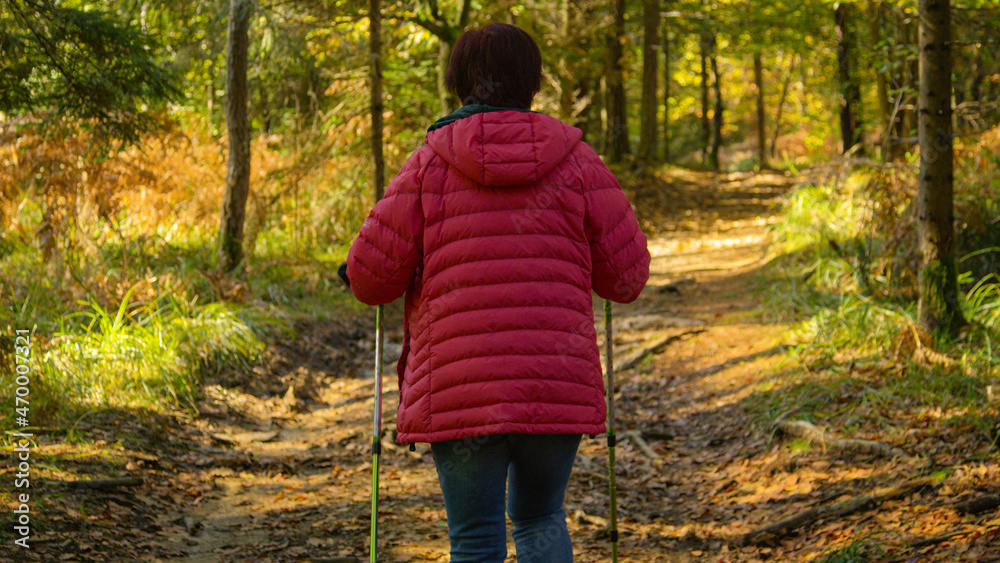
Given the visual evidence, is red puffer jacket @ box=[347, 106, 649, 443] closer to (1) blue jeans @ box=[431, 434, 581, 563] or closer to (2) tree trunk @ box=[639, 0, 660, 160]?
(1) blue jeans @ box=[431, 434, 581, 563]

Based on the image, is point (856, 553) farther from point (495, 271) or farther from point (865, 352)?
point (865, 352)

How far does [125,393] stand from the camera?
518 centimetres

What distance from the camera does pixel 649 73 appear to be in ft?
59.6

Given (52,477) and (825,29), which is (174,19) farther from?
(825,29)

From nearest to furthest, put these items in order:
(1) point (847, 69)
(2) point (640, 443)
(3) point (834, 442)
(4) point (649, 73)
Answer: (3) point (834, 442) < (2) point (640, 443) < (1) point (847, 69) < (4) point (649, 73)

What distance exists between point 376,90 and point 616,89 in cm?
1045

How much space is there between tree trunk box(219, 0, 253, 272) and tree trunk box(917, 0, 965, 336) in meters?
5.92

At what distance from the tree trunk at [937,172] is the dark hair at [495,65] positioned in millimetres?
3909

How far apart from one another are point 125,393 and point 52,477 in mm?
1451

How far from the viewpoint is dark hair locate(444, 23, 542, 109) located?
2260 millimetres

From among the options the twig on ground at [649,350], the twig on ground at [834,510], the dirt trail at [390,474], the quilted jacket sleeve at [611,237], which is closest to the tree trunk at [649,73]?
the dirt trail at [390,474]

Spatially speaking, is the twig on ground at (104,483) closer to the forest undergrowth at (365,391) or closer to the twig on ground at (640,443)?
the forest undergrowth at (365,391)

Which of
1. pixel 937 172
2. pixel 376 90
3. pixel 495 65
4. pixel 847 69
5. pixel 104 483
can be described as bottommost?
pixel 104 483

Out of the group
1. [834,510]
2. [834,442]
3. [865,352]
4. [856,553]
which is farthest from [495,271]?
[865,352]
